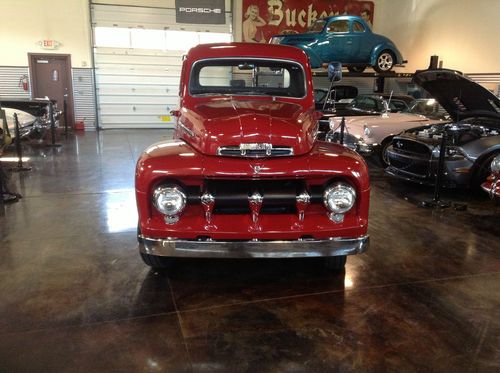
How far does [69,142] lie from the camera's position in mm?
10898

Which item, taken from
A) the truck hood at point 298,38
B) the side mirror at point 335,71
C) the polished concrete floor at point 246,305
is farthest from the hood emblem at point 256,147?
the truck hood at point 298,38

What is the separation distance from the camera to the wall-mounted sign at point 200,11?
46.3ft

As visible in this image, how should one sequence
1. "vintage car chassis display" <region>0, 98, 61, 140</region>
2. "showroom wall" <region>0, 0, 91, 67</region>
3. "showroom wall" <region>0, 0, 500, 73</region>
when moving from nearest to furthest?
"vintage car chassis display" <region>0, 98, 61, 140</region> → "showroom wall" <region>0, 0, 500, 73</region> → "showroom wall" <region>0, 0, 91, 67</region>

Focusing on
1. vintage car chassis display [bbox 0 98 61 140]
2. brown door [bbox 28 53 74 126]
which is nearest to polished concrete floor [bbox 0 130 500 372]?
vintage car chassis display [bbox 0 98 61 140]

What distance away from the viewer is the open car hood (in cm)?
511

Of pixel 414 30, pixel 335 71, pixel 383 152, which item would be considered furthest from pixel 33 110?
pixel 414 30

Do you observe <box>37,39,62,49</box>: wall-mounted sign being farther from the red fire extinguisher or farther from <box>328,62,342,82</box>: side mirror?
<box>328,62,342,82</box>: side mirror

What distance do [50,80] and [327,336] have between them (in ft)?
46.5

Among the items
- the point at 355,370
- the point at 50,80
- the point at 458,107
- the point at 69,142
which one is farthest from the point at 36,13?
the point at 355,370

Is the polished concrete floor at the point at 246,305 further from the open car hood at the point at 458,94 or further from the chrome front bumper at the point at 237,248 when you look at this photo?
the open car hood at the point at 458,94

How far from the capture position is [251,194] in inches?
107

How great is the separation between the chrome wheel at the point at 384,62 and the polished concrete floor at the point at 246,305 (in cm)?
861

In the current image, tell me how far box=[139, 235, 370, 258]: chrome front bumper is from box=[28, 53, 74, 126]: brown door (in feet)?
41.3

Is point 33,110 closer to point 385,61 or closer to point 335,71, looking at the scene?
point 335,71
